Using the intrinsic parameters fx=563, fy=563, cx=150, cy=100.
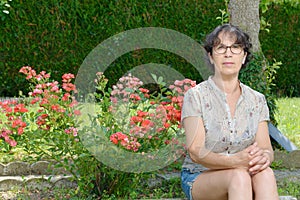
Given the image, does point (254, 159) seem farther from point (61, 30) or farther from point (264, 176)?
point (61, 30)

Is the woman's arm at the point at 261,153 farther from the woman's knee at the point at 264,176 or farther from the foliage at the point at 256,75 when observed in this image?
the foliage at the point at 256,75

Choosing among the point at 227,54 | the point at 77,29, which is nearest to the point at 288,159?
the point at 227,54

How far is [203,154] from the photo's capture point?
121 inches

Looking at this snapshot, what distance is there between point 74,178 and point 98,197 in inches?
8.3

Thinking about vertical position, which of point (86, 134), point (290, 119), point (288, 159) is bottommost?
point (288, 159)

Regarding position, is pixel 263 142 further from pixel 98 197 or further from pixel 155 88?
pixel 155 88

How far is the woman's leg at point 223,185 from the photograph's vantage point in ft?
9.47

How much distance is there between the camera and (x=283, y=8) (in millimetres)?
9117

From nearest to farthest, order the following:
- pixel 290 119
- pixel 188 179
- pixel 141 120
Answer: pixel 188 179
pixel 141 120
pixel 290 119

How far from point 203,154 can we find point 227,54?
57 centimetres

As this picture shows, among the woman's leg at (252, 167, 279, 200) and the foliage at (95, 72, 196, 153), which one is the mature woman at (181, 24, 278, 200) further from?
the foliage at (95, 72, 196, 153)

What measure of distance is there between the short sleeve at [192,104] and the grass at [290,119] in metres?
2.39

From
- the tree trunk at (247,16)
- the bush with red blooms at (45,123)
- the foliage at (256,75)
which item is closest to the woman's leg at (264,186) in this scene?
the bush with red blooms at (45,123)

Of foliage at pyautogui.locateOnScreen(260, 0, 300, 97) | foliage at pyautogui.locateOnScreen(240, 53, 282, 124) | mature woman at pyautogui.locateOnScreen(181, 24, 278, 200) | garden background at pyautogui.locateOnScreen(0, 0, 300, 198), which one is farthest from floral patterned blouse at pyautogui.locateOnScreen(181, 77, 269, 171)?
foliage at pyautogui.locateOnScreen(260, 0, 300, 97)
